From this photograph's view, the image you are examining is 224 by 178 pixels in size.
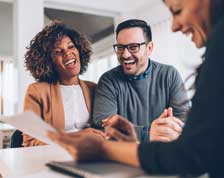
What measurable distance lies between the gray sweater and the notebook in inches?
34.8

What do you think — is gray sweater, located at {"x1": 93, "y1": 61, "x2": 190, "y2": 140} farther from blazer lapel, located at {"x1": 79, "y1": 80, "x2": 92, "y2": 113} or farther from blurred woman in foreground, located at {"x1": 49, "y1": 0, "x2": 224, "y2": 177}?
blurred woman in foreground, located at {"x1": 49, "y1": 0, "x2": 224, "y2": 177}

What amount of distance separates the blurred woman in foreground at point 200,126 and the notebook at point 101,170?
0.03 meters

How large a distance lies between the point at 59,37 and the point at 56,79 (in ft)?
0.77

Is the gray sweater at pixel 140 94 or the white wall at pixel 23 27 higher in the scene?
the white wall at pixel 23 27

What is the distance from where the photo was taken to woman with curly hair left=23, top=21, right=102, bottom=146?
1.66 meters

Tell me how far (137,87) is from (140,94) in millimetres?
40

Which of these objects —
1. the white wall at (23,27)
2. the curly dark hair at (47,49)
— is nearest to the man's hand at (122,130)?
the curly dark hair at (47,49)

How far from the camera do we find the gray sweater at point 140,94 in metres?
1.64

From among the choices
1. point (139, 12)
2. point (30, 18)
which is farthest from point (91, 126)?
point (139, 12)

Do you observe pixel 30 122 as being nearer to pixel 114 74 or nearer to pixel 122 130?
pixel 122 130

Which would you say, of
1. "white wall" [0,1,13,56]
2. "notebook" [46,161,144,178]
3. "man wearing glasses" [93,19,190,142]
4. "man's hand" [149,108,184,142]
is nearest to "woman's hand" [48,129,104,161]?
"notebook" [46,161,144,178]

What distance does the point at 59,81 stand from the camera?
1789 millimetres

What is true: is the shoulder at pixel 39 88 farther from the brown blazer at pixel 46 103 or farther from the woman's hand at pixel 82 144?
the woman's hand at pixel 82 144

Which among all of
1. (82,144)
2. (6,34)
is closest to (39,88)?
(82,144)
